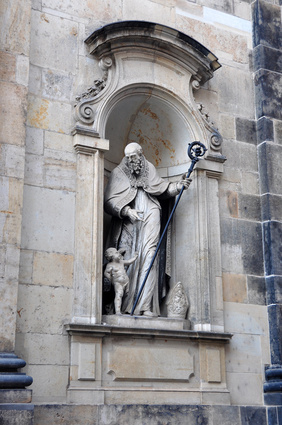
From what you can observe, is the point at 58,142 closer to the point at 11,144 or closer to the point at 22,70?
the point at 11,144

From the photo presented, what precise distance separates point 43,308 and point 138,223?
178 cm

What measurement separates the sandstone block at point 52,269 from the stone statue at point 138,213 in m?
0.94

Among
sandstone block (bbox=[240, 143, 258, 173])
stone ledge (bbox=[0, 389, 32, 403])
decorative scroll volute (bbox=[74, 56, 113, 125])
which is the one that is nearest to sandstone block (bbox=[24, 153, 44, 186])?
decorative scroll volute (bbox=[74, 56, 113, 125])

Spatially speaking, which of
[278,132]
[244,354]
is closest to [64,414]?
[244,354]

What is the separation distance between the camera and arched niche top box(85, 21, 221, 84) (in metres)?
8.23

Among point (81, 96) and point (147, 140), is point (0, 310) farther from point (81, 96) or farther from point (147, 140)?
point (147, 140)

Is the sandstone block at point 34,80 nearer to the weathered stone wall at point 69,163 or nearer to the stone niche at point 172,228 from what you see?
the weathered stone wall at point 69,163

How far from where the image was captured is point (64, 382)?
7.11 m

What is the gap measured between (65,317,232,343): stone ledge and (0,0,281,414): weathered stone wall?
189 millimetres

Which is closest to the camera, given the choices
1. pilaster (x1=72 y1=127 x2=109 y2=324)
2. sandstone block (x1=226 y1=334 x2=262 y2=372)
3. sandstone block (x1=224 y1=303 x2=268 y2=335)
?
pilaster (x1=72 y1=127 x2=109 y2=324)

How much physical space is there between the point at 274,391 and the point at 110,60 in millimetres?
4573

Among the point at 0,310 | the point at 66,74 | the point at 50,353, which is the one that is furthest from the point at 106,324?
the point at 66,74

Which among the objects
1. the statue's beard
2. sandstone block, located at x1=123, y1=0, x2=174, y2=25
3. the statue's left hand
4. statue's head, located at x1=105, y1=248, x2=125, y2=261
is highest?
sandstone block, located at x1=123, y1=0, x2=174, y2=25

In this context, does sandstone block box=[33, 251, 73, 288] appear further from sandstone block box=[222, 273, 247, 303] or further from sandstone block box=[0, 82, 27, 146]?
sandstone block box=[222, 273, 247, 303]
